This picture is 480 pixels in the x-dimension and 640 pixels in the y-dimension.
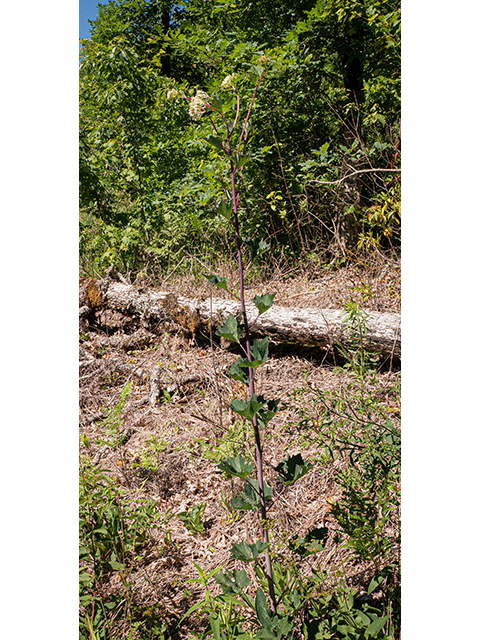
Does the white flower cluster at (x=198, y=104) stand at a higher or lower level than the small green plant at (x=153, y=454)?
higher

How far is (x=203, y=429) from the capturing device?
2.46 m

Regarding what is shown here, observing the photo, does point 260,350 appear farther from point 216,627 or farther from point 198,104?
point 216,627

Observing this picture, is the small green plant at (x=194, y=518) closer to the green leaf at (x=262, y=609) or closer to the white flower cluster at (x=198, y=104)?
the green leaf at (x=262, y=609)

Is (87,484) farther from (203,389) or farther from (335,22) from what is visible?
(335,22)

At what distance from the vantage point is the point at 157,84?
4730mm

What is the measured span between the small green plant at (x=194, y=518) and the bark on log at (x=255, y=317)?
924mm

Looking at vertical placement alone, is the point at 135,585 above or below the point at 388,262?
below

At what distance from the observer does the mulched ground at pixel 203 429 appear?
5.49 ft

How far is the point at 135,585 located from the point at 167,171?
4.36 meters

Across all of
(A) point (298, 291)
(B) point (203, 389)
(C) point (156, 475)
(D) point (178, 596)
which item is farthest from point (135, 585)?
(A) point (298, 291)

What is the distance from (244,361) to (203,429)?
159 centimetres

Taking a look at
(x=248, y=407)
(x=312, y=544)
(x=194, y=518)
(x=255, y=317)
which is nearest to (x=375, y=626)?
(x=312, y=544)

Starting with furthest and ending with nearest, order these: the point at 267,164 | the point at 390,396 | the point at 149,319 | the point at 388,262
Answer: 1. the point at 267,164
2. the point at 149,319
3. the point at 388,262
4. the point at 390,396

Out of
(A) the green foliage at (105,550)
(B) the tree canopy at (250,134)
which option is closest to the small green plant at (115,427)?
(A) the green foliage at (105,550)
